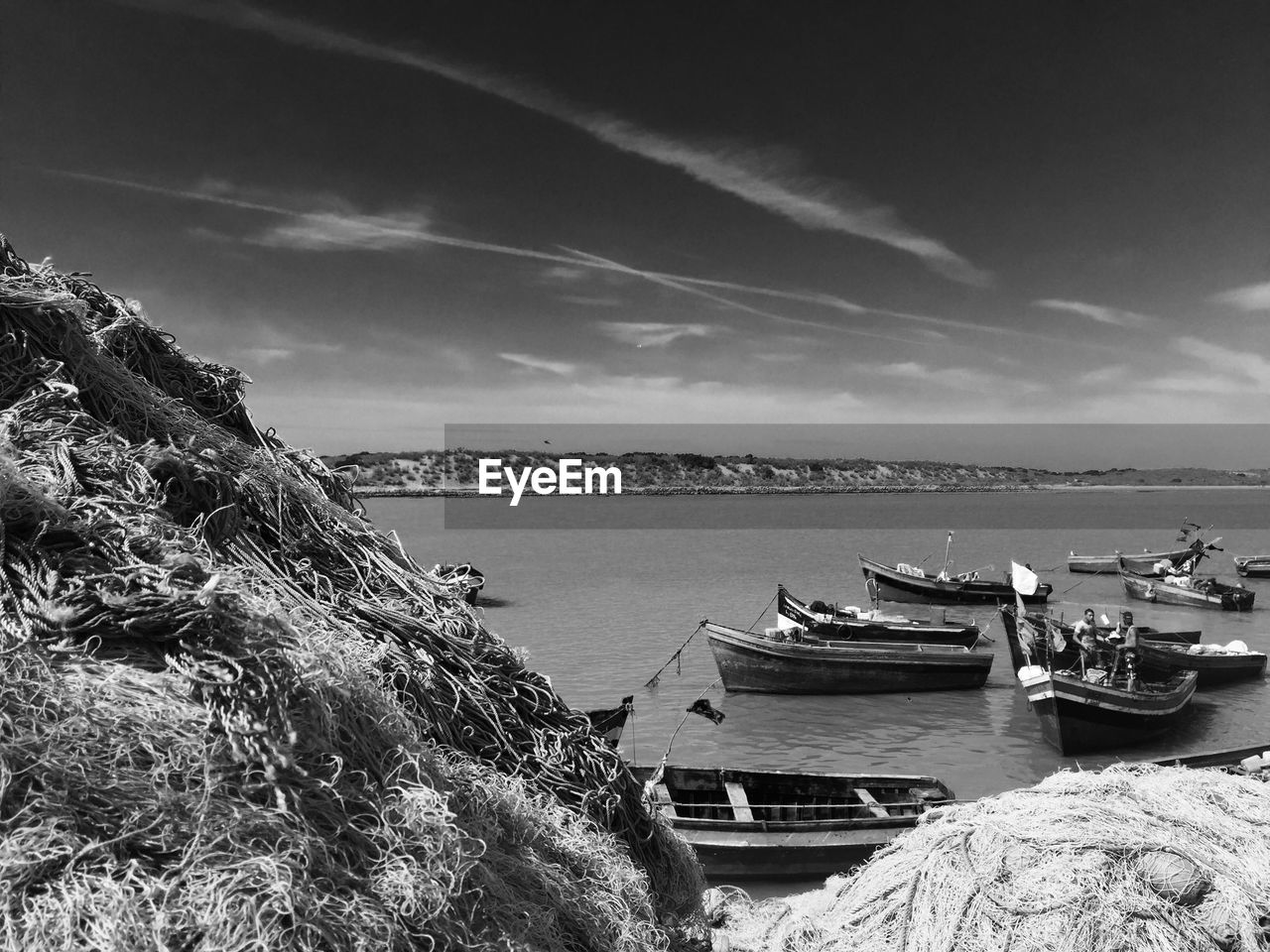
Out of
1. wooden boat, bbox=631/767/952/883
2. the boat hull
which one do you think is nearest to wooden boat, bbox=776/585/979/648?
the boat hull

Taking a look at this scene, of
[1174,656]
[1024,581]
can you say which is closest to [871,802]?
[1174,656]

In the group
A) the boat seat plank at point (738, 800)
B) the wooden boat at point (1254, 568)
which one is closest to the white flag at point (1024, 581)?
the boat seat plank at point (738, 800)

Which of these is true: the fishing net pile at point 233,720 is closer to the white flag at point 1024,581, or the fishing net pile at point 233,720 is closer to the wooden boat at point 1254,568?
the white flag at point 1024,581

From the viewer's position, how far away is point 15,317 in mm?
3273

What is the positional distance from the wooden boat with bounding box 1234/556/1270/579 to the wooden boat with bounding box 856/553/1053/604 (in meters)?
21.6

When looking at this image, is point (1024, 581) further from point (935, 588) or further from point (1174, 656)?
point (935, 588)

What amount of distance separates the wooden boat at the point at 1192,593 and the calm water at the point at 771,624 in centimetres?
62

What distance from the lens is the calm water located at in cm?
1934

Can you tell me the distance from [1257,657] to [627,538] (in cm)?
6871

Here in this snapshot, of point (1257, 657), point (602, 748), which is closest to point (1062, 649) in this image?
point (1257, 657)

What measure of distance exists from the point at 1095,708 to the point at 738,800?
958 cm

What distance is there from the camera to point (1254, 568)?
52906 mm

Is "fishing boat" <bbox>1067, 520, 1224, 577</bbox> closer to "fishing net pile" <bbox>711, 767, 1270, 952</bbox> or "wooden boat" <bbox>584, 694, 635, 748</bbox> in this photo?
"wooden boat" <bbox>584, 694, 635, 748</bbox>

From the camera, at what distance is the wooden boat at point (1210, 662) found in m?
23.9
